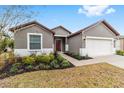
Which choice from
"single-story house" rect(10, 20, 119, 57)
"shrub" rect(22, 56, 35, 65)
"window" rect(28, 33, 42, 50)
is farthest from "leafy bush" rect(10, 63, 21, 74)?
"window" rect(28, 33, 42, 50)

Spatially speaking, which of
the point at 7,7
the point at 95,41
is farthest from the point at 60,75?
the point at 95,41

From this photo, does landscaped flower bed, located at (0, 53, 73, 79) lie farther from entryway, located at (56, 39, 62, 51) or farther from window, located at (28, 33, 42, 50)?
entryway, located at (56, 39, 62, 51)

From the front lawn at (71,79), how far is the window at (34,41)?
357cm

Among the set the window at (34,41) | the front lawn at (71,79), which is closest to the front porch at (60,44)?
the window at (34,41)

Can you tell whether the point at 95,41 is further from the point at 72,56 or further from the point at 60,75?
the point at 60,75

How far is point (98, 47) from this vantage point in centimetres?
1371

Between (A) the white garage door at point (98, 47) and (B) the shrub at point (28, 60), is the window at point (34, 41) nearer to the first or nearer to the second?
(B) the shrub at point (28, 60)

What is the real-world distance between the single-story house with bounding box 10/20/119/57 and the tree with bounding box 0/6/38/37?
2.08ft

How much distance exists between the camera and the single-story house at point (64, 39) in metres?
11.9

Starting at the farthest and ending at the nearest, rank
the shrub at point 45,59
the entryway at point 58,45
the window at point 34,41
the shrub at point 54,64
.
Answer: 1. the entryway at point 58,45
2. the window at point 34,41
3. the shrub at point 45,59
4. the shrub at point 54,64

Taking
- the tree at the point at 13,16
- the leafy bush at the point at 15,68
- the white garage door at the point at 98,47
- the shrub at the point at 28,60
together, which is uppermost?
the tree at the point at 13,16

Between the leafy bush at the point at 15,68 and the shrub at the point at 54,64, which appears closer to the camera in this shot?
the leafy bush at the point at 15,68

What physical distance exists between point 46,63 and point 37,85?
3.42m

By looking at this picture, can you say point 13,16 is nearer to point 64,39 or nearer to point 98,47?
point 64,39
